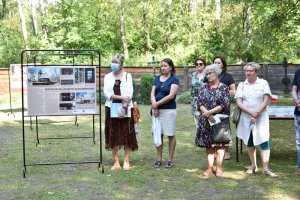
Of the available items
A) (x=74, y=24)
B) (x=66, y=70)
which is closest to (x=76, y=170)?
(x=66, y=70)

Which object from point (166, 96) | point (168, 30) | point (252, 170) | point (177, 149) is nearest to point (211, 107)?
point (166, 96)

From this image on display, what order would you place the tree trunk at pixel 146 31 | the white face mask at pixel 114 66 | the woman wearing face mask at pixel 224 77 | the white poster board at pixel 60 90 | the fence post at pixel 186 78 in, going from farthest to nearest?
1. the tree trunk at pixel 146 31
2. the fence post at pixel 186 78
3. the woman wearing face mask at pixel 224 77
4. the white face mask at pixel 114 66
5. the white poster board at pixel 60 90

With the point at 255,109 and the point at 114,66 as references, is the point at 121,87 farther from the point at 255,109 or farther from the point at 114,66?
the point at 255,109

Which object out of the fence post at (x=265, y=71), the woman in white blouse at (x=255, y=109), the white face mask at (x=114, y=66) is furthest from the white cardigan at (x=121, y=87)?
the fence post at (x=265, y=71)

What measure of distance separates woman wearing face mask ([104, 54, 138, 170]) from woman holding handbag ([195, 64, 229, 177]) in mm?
1085

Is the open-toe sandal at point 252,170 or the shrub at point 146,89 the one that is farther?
the shrub at point 146,89

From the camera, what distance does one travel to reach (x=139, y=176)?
6508 mm

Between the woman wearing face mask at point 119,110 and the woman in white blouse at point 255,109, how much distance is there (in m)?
1.63

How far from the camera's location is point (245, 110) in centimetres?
638

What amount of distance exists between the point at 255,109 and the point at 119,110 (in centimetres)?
197

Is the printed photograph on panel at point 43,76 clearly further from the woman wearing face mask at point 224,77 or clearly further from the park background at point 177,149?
the woman wearing face mask at point 224,77

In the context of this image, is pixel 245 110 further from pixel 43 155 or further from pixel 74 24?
pixel 74 24

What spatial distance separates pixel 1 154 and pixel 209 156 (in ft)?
12.9

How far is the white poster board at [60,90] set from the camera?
21.7ft
